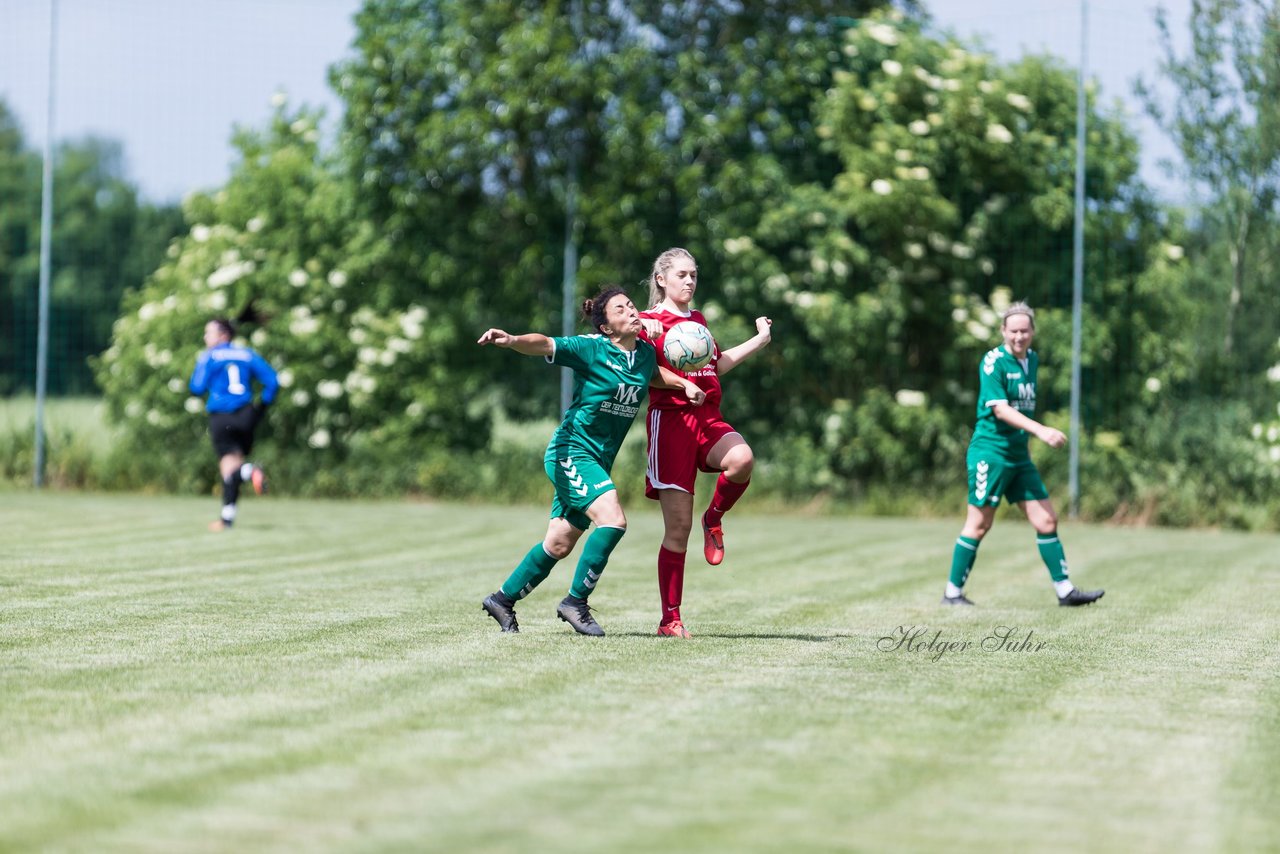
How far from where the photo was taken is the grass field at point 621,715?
4.46 m

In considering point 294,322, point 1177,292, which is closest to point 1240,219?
point 1177,292

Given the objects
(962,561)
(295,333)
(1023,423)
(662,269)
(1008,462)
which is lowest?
(962,561)

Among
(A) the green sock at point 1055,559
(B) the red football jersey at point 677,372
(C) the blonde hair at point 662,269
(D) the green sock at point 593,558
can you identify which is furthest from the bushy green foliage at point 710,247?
(D) the green sock at point 593,558

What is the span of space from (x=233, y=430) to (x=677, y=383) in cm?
866

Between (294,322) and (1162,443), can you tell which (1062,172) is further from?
(294,322)

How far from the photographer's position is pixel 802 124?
19578 mm

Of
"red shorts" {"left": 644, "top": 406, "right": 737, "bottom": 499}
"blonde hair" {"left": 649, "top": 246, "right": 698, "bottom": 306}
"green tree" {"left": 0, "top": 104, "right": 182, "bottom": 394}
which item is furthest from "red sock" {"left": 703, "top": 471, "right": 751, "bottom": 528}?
"green tree" {"left": 0, "top": 104, "right": 182, "bottom": 394}

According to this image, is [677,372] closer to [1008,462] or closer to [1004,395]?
[1004,395]

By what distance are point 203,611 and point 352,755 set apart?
13.6ft

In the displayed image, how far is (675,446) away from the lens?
853 centimetres

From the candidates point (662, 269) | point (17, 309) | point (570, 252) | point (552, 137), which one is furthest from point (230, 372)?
point (662, 269)

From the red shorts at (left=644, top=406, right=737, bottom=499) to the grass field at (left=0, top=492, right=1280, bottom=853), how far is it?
0.74 metres

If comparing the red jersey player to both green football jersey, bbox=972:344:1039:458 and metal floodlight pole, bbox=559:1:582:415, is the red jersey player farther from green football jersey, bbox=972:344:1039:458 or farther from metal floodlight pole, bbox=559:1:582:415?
metal floodlight pole, bbox=559:1:582:415
